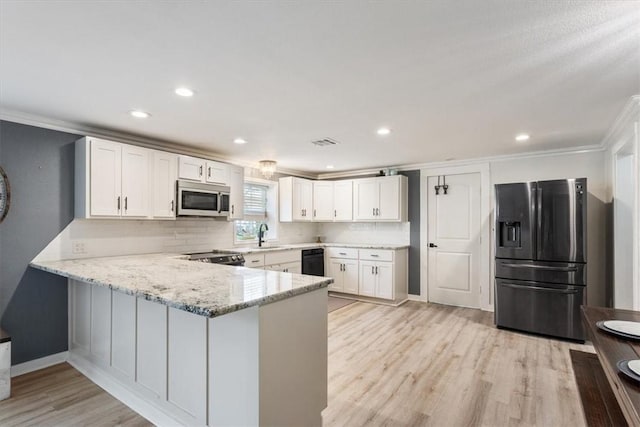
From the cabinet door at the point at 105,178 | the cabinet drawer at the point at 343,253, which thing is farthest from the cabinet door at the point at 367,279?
the cabinet door at the point at 105,178

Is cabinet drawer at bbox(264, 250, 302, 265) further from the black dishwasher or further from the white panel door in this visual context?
the white panel door

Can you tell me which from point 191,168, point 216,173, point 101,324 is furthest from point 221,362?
point 216,173

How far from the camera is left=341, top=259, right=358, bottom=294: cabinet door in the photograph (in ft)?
17.7

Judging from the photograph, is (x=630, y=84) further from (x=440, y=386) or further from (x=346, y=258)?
(x=346, y=258)

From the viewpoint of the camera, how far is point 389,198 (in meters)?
5.34

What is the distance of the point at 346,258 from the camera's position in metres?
5.50

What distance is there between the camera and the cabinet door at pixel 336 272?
5.54 m

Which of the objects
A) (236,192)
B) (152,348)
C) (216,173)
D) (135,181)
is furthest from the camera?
(236,192)

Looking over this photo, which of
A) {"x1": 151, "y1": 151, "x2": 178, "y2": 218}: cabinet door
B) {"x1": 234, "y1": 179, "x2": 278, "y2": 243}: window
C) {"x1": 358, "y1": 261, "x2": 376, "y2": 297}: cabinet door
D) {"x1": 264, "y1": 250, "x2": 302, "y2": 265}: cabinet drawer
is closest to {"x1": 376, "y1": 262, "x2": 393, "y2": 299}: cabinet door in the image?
{"x1": 358, "y1": 261, "x2": 376, "y2": 297}: cabinet door

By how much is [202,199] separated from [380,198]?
288 centimetres

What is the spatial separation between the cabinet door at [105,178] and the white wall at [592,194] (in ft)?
16.6

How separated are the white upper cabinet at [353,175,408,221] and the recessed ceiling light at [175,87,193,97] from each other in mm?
3635

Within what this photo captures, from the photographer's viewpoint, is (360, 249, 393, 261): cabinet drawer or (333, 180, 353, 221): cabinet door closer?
(360, 249, 393, 261): cabinet drawer

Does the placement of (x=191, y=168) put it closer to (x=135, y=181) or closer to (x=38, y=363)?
(x=135, y=181)
